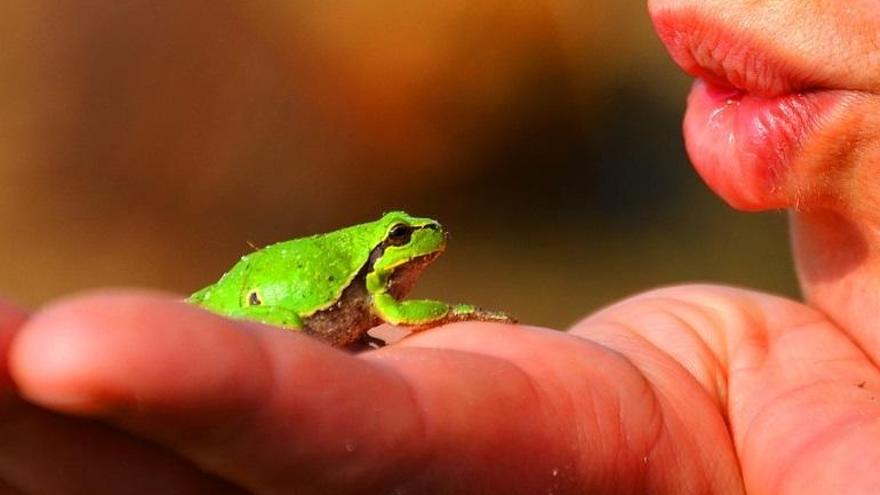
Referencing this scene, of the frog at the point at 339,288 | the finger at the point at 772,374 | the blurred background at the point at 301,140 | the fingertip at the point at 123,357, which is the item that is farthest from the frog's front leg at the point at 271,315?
the blurred background at the point at 301,140

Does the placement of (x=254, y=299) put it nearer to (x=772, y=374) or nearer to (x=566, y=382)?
(x=566, y=382)

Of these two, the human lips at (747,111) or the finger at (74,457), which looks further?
the human lips at (747,111)

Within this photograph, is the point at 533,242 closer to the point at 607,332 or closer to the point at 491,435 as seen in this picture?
the point at 607,332

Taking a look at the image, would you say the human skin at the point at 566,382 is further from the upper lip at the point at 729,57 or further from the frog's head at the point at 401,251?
the frog's head at the point at 401,251

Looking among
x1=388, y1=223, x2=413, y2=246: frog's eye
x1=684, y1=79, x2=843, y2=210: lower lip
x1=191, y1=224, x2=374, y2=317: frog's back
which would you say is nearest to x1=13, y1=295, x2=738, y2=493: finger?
x1=191, y1=224, x2=374, y2=317: frog's back

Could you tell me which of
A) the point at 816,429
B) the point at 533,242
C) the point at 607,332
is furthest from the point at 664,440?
the point at 533,242

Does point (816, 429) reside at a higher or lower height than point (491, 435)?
lower

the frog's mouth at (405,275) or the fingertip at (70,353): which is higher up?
the fingertip at (70,353)
